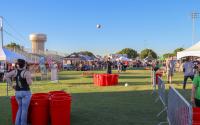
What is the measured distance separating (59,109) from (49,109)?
47 cm

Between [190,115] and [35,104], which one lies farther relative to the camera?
[35,104]

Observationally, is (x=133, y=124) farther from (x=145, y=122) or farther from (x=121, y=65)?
(x=121, y=65)

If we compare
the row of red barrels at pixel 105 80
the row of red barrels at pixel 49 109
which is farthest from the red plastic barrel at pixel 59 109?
the row of red barrels at pixel 105 80

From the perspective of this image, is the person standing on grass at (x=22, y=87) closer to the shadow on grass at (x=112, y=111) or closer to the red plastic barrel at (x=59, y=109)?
the red plastic barrel at (x=59, y=109)

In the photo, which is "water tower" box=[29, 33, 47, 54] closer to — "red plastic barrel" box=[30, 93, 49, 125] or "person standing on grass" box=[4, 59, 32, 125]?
"red plastic barrel" box=[30, 93, 49, 125]

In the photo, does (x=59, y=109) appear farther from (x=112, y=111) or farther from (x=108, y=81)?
(x=108, y=81)

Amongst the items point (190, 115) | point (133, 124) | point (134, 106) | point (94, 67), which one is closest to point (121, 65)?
point (94, 67)

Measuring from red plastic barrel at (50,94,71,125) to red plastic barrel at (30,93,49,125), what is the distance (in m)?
0.28

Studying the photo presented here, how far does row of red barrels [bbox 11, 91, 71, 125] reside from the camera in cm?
966

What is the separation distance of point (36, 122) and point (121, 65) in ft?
143

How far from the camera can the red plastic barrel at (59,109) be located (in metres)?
9.60

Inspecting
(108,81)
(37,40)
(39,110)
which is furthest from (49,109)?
(37,40)

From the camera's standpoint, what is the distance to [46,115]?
32.9 ft

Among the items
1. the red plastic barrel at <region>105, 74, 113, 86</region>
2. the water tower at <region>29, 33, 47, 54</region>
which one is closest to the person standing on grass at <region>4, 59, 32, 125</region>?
the red plastic barrel at <region>105, 74, 113, 86</region>
